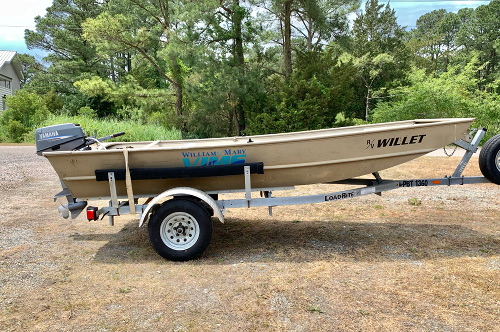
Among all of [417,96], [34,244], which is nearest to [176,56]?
[417,96]

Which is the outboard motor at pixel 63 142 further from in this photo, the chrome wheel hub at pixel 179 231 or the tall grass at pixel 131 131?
the tall grass at pixel 131 131

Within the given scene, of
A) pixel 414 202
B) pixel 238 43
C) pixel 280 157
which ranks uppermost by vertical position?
pixel 238 43

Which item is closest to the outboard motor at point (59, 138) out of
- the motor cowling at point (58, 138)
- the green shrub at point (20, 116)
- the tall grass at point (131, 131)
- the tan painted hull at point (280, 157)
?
the motor cowling at point (58, 138)

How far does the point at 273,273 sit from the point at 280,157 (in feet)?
4.23

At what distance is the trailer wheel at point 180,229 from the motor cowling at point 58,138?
143 centimetres

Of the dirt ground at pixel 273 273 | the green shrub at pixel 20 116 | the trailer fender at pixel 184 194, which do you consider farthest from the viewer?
the green shrub at pixel 20 116

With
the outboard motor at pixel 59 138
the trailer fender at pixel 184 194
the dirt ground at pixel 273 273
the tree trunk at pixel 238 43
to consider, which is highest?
the tree trunk at pixel 238 43

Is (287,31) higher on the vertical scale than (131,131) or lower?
higher

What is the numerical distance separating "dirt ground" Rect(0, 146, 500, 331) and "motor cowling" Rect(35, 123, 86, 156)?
1.27m

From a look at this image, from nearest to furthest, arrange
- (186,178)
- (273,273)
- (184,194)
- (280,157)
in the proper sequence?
(273,273), (184,194), (280,157), (186,178)

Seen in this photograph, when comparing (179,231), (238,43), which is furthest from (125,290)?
(238,43)

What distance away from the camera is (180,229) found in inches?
168

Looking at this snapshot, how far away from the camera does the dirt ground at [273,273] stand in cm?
294

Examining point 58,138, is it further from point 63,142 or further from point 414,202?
point 414,202
